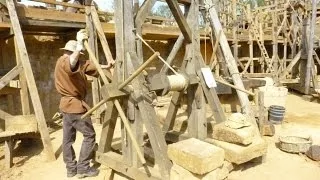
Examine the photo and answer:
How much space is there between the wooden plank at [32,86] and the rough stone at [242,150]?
286 centimetres

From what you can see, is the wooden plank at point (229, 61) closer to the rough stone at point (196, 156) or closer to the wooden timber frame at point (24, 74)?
the rough stone at point (196, 156)

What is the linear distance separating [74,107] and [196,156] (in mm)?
1943

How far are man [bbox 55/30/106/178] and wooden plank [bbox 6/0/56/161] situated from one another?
3.35ft

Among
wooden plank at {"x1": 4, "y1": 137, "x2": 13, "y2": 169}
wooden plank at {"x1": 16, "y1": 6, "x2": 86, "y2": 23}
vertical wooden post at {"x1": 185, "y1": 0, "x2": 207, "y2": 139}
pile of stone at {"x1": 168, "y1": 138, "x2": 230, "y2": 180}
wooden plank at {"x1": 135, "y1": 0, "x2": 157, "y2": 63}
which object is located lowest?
wooden plank at {"x1": 4, "y1": 137, "x2": 13, "y2": 169}

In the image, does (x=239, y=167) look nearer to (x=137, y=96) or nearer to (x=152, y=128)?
(x=152, y=128)

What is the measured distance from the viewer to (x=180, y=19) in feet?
16.0

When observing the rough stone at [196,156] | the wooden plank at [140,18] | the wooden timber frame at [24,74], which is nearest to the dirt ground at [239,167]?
the wooden timber frame at [24,74]

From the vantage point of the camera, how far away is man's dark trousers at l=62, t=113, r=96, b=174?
4.73 metres

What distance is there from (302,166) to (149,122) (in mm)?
2900

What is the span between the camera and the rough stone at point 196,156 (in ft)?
12.5

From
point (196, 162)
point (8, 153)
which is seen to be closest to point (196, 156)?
point (196, 162)

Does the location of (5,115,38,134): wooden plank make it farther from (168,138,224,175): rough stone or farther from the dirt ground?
(168,138,224,175): rough stone

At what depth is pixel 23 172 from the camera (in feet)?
17.3

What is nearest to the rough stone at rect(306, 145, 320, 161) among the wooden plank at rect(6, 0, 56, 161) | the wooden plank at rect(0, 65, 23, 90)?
the wooden plank at rect(6, 0, 56, 161)
